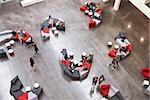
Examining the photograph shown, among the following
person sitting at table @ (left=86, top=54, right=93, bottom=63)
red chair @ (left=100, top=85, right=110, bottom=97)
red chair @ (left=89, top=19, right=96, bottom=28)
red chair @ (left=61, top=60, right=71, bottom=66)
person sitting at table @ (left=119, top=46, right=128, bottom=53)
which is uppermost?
red chair @ (left=89, top=19, right=96, bottom=28)

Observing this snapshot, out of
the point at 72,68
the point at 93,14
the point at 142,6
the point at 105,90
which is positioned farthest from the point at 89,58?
the point at 142,6

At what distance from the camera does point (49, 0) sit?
1452 cm

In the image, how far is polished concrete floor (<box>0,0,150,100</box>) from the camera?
1064 cm

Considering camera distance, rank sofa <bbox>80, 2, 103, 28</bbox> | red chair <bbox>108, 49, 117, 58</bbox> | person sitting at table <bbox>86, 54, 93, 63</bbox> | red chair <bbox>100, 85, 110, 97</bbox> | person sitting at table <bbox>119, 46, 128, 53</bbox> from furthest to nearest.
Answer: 1. sofa <bbox>80, 2, 103, 28</bbox>
2. person sitting at table <bbox>119, 46, 128, 53</bbox>
3. red chair <bbox>108, 49, 117, 58</bbox>
4. person sitting at table <bbox>86, 54, 93, 63</bbox>
5. red chair <bbox>100, 85, 110, 97</bbox>

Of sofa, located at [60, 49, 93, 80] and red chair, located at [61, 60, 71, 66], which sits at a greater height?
red chair, located at [61, 60, 71, 66]

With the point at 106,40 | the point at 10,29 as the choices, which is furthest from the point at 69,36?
the point at 10,29

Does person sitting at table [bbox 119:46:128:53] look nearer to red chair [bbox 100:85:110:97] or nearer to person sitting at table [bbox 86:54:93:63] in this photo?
person sitting at table [bbox 86:54:93:63]

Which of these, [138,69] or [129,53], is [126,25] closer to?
[129,53]

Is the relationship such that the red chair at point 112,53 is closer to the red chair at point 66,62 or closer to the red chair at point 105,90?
the red chair at point 105,90

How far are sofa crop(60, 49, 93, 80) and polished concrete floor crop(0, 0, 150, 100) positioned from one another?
23cm

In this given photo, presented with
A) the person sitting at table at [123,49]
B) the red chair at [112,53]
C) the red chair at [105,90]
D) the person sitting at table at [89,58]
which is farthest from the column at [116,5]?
the red chair at [105,90]

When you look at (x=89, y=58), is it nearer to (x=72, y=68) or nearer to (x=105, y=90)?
(x=72, y=68)

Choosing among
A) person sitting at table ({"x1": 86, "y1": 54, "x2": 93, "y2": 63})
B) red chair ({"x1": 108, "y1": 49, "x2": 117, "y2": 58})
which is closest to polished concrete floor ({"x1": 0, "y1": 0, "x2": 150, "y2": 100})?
red chair ({"x1": 108, "y1": 49, "x2": 117, "y2": 58})

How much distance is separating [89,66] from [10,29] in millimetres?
4564
